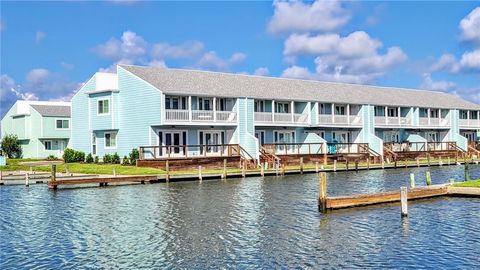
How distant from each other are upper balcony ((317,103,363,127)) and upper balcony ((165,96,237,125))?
12619 mm

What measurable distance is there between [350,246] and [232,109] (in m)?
41.4

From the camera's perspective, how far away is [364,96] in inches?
3041

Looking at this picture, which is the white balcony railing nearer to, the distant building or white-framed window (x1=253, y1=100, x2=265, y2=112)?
white-framed window (x1=253, y1=100, x2=265, y2=112)

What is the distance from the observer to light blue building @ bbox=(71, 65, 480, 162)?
5731 centimetres

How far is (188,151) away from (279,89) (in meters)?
16.4

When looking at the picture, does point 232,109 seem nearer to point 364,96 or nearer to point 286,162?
point 286,162

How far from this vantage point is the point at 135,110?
190 ft

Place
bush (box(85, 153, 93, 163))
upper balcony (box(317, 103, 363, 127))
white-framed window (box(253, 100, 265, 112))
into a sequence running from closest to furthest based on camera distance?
bush (box(85, 153, 93, 163)) → white-framed window (box(253, 100, 265, 112)) → upper balcony (box(317, 103, 363, 127))

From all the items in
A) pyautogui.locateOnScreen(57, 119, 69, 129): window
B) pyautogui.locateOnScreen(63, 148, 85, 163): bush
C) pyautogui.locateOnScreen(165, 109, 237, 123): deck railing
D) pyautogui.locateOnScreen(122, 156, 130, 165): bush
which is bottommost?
pyautogui.locateOnScreen(122, 156, 130, 165): bush

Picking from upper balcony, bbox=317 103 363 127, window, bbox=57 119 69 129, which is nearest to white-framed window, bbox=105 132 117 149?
upper balcony, bbox=317 103 363 127

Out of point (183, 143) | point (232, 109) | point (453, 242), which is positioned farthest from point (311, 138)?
point (453, 242)

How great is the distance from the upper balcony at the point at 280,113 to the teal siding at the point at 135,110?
11943 mm

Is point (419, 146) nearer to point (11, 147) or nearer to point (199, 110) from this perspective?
point (199, 110)

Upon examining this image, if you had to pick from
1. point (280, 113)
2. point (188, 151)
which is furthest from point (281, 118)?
point (188, 151)
